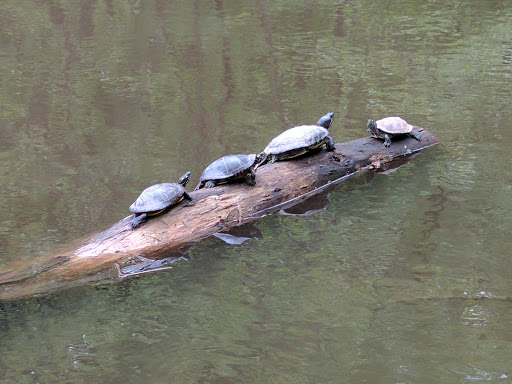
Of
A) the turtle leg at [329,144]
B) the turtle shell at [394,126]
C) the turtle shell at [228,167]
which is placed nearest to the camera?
the turtle shell at [228,167]

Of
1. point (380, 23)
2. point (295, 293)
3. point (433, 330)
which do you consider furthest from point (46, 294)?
point (380, 23)

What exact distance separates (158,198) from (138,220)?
0.27m

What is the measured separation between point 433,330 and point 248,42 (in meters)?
8.39

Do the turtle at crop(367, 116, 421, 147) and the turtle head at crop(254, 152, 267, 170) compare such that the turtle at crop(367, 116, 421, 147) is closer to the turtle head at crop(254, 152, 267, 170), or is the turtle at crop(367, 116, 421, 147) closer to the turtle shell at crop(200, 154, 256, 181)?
the turtle head at crop(254, 152, 267, 170)

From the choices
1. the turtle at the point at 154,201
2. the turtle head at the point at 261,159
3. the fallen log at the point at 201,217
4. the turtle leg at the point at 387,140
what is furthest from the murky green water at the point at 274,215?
the turtle head at the point at 261,159

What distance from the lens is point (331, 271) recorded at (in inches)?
199

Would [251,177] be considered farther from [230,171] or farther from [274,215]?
[274,215]

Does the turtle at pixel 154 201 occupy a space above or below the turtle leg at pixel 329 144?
below

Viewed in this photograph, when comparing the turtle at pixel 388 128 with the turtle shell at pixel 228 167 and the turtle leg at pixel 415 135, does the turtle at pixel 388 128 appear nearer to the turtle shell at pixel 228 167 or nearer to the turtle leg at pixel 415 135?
the turtle leg at pixel 415 135

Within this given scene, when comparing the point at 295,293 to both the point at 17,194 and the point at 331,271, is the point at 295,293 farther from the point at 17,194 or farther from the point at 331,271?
the point at 17,194

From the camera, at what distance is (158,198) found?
216 inches

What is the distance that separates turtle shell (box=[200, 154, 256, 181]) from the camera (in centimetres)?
593

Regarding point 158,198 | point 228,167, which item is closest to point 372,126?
point 228,167

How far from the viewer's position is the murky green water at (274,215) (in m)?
4.20
